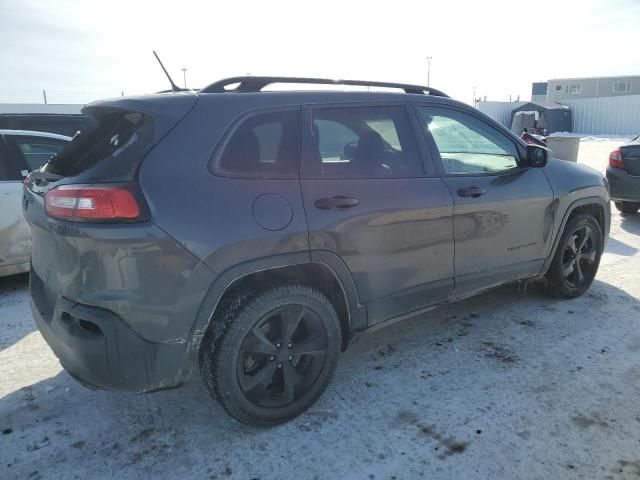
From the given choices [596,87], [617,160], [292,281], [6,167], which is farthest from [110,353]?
[596,87]

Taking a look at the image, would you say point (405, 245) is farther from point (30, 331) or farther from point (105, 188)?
point (30, 331)

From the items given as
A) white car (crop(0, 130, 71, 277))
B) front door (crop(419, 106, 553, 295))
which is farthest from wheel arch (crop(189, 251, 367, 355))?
white car (crop(0, 130, 71, 277))

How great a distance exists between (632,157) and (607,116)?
115 feet

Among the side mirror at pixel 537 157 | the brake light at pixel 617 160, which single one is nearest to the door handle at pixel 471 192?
the side mirror at pixel 537 157

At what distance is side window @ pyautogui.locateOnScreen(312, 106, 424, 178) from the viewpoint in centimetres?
277

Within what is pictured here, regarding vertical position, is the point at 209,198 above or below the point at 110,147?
below

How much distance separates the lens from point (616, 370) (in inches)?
125

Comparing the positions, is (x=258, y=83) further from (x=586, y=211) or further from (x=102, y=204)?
(x=586, y=211)

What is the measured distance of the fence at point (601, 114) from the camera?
35594mm

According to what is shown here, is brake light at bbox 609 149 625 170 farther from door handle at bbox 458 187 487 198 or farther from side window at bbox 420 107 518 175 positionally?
door handle at bbox 458 187 487 198

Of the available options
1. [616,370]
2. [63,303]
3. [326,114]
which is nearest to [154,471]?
[63,303]

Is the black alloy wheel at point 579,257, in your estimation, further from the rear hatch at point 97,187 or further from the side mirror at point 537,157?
the rear hatch at point 97,187

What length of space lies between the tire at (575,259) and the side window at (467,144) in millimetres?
933

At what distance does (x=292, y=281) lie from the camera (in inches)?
103
